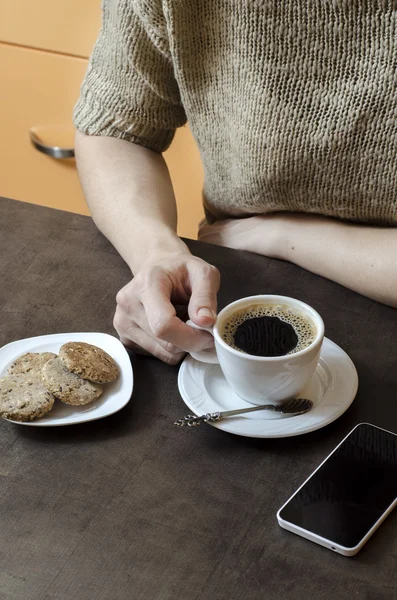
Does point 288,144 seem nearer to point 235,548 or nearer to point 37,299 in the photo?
point 37,299

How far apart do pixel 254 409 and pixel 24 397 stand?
221mm

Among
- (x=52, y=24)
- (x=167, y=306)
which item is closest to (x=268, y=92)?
(x=167, y=306)

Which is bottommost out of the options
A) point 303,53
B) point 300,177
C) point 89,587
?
point 89,587

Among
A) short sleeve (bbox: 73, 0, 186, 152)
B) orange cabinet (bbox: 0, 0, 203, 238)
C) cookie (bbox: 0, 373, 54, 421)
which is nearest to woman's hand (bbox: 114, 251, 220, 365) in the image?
cookie (bbox: 0, 373, 54, 421)

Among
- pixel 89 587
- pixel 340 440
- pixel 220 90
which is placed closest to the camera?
pixel 89 587

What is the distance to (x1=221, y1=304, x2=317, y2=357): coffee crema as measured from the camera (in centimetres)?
66

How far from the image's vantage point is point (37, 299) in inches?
32.8

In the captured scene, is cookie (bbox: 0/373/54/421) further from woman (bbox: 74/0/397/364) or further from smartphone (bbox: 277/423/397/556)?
smartphone (bbox: 277/423/397/556)

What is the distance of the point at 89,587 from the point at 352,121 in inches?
23.2

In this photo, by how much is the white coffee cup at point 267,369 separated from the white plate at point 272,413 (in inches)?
0.8

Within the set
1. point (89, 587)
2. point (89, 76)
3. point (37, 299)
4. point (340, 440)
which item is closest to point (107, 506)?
point (89, 587)

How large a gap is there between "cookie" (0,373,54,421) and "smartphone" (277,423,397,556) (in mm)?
245

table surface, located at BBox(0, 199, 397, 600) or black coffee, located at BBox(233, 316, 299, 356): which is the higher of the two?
black coffee, located at BBox(233, 316, 299, 356)

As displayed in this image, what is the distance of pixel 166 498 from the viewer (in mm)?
583
